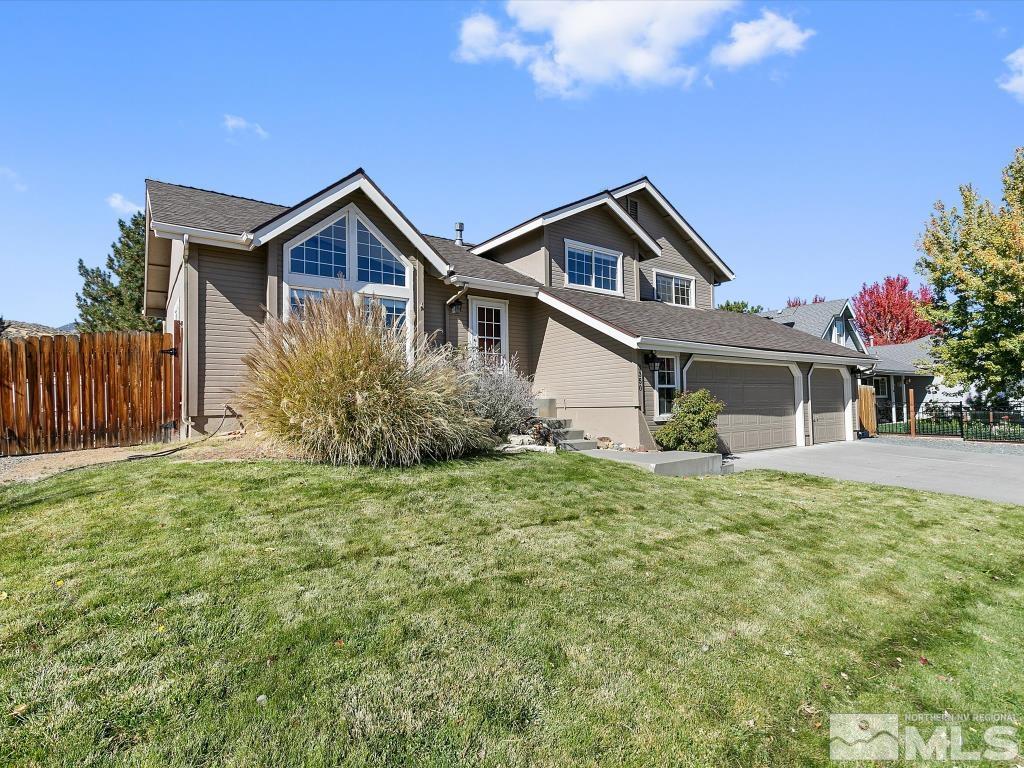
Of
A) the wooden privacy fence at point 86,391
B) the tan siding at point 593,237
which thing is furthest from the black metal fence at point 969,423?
the wooden privacy fence at point 86,391

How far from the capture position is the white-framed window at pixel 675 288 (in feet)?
57.7

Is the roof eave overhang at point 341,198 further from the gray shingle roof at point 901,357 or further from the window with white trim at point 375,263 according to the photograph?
the gray shingle roof at point 901,357

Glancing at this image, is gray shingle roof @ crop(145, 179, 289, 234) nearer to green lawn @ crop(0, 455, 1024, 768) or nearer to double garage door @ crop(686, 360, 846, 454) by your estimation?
green lawn @ crop(0, 455, 1024, 768)

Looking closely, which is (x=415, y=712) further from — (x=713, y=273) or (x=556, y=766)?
(x=713, y=273)

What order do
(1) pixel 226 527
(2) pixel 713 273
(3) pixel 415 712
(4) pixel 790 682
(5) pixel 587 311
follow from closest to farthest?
(3) pixel 415 712, (4) pixel 790 682, (1) pixel 226 527, (5) pixel 587 311, (2) pixel 713 273

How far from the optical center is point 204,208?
35.1 feet

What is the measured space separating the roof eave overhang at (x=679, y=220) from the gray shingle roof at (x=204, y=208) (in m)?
10.9

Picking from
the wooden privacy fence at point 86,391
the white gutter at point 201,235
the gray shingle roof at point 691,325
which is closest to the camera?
the wooden privacy fence at point 86,391

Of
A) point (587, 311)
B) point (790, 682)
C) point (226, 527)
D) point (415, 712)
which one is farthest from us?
point (587, 311)

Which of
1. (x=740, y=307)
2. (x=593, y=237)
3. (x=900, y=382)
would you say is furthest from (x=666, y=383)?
(x=900, y=382)

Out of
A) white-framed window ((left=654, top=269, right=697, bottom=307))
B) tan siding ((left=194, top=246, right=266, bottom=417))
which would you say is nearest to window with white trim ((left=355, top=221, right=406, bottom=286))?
tan siding ((left=194, top=246, right=266, bottom=417))

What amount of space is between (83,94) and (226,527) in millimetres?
9728

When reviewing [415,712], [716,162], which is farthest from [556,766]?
[716,162]

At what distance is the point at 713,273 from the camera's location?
19.4 m
